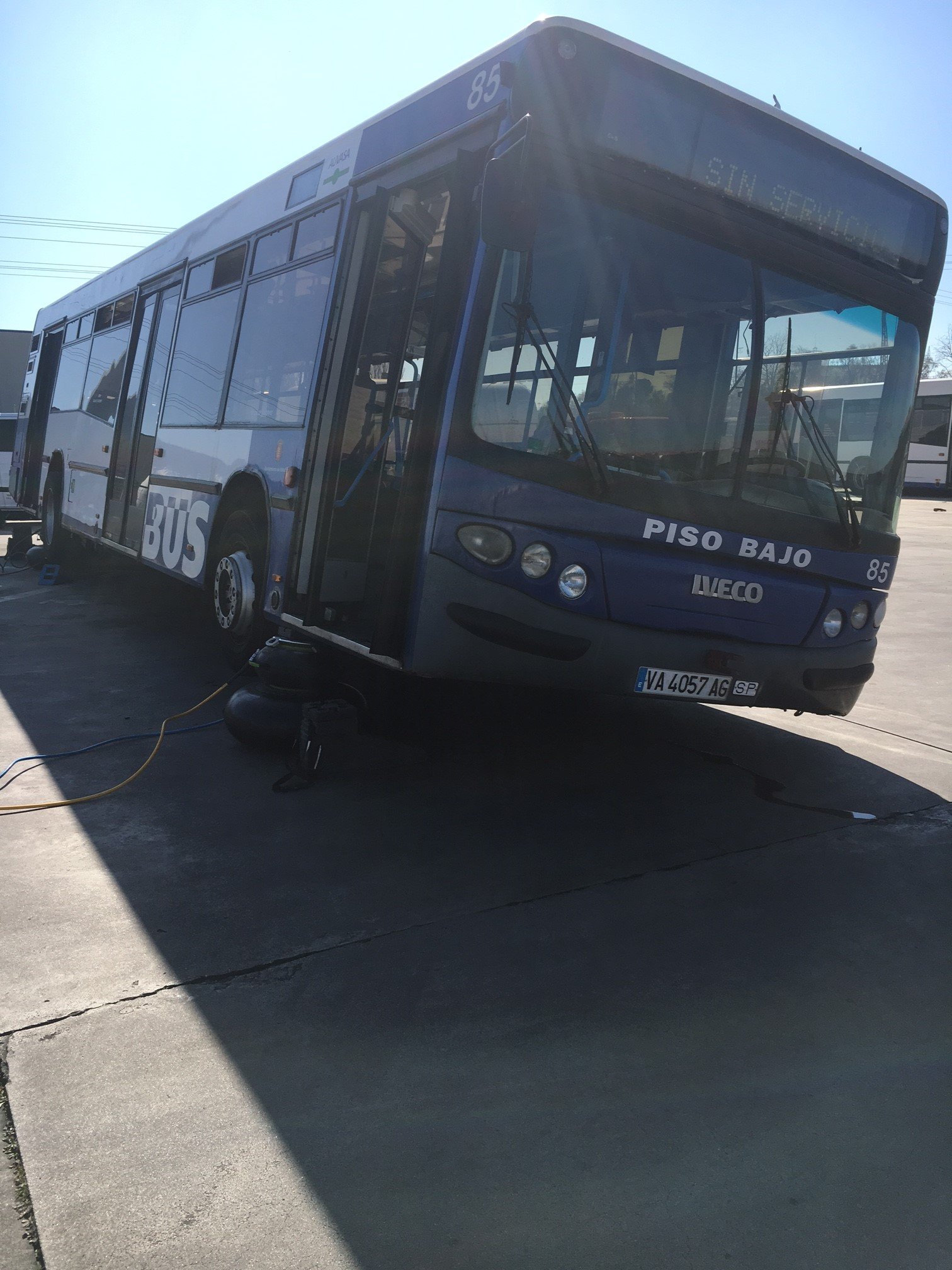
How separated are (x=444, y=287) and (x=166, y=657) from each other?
460 centimetres

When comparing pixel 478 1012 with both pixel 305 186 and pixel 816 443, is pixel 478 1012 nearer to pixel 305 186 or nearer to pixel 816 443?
pixel 816 443

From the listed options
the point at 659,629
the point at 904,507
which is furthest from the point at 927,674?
the point at 904,507

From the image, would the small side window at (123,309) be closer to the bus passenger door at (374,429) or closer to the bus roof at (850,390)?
the bus passenger door at (374,429)

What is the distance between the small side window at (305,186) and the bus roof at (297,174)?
3 cm

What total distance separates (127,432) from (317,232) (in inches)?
166

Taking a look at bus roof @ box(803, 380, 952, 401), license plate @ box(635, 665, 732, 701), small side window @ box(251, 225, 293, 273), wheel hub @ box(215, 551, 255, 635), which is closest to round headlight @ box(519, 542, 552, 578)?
license plate @ box(635, 665, 732, 701)

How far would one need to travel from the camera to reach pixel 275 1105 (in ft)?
8.77

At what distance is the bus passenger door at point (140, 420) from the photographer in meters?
9.25

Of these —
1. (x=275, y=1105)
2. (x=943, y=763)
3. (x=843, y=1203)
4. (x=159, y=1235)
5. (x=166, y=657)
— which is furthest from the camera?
(x=166, y=657)

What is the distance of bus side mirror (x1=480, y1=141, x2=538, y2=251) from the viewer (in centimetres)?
426

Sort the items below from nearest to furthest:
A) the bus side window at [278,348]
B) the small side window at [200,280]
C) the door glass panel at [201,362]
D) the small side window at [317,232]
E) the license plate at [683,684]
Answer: the license plate at [683,684]
the small side window at [317,232]
the bus side window at [278,348]
the door glass panel at [201,362]
the small side window at [200,280]

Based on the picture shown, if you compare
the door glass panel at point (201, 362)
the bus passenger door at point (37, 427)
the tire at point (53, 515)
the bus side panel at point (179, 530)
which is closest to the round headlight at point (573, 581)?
the bus side panel at point (179, 530)

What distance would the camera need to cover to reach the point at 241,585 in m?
6.85

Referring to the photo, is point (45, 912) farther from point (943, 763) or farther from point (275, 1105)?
point (943, 763)
